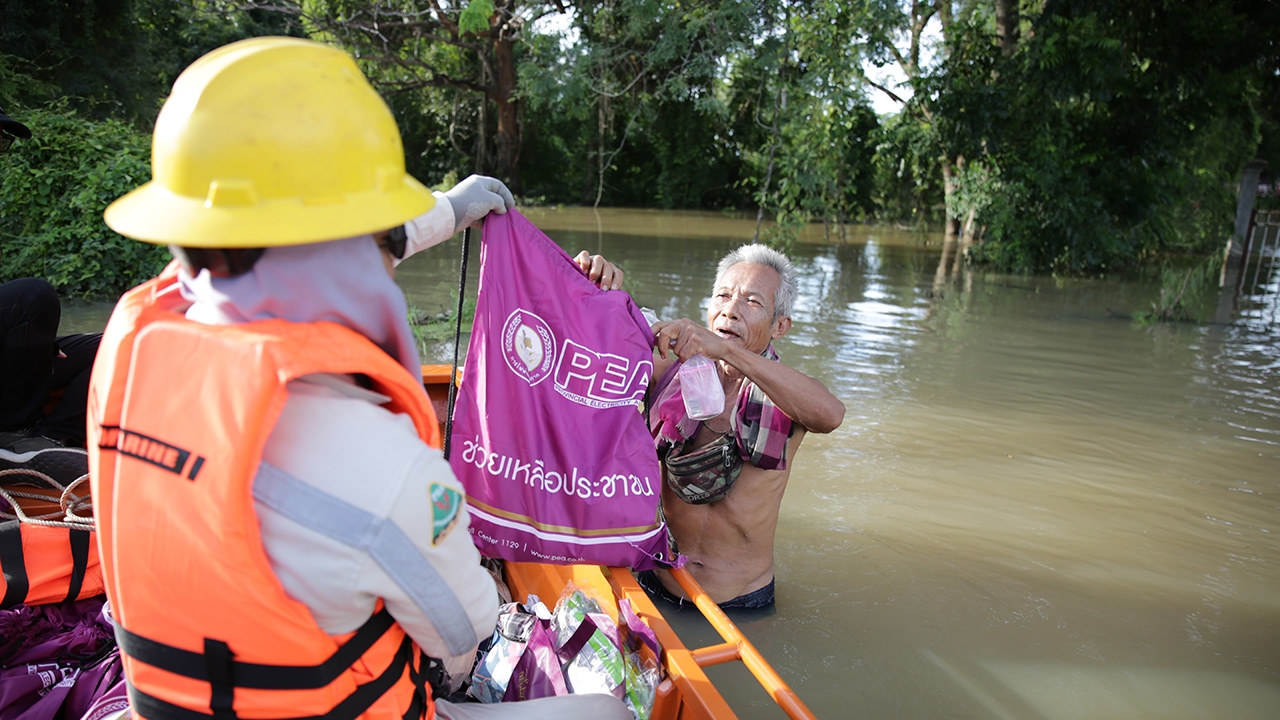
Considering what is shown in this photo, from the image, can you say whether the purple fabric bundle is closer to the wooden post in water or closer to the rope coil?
the rope coil

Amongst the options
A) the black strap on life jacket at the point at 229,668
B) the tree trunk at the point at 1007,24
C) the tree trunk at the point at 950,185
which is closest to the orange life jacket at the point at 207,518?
the black strap on life jacket at the point at 229,668

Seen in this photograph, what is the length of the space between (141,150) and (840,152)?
773 cm

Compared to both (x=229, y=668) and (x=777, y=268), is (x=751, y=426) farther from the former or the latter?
(x=229, y=668)

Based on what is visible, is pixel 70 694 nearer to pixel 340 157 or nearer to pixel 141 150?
pixel 340 157

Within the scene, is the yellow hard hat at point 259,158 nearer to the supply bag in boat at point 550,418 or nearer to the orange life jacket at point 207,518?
the orange life jacket at point 207,518

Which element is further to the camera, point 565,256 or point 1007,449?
point 1007,449

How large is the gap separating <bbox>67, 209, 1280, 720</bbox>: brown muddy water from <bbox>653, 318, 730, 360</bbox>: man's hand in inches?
51.9

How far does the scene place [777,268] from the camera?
10.6 ft

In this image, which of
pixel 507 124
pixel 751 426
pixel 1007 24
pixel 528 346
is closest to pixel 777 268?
pixel 751 426

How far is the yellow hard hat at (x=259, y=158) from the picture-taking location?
3.67ft

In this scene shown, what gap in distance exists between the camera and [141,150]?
9.13 metres

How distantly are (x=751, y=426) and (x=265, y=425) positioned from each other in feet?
7.29

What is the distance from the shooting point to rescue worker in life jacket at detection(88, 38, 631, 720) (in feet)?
3.63

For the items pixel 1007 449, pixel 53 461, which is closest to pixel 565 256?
pixel 53 461
